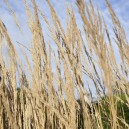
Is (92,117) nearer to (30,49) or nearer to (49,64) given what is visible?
(49,64)

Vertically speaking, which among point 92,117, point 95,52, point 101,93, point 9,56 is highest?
point 9,56

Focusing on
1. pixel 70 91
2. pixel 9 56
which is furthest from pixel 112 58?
pixel 9 56

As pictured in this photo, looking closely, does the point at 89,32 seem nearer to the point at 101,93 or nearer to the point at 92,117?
the point at 101,93

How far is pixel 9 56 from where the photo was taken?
→ 1853 mm

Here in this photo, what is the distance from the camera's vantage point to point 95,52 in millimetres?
1567

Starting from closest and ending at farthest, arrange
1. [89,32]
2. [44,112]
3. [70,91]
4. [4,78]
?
1. [89,32]
2. [70,91]
3. [44,112]
4. [4,78]

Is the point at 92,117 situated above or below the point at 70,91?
below

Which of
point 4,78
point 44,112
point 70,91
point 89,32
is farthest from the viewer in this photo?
point 4,78

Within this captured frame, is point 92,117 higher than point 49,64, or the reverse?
point 49,64

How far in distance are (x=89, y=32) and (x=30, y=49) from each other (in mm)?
442

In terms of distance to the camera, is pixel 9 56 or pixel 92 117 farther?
pixel 9 56

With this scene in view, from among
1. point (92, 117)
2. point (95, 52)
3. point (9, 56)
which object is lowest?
point (92, 117)

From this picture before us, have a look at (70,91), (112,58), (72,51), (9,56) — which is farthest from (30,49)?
(112,58)

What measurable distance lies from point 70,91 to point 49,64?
0.23 meters
